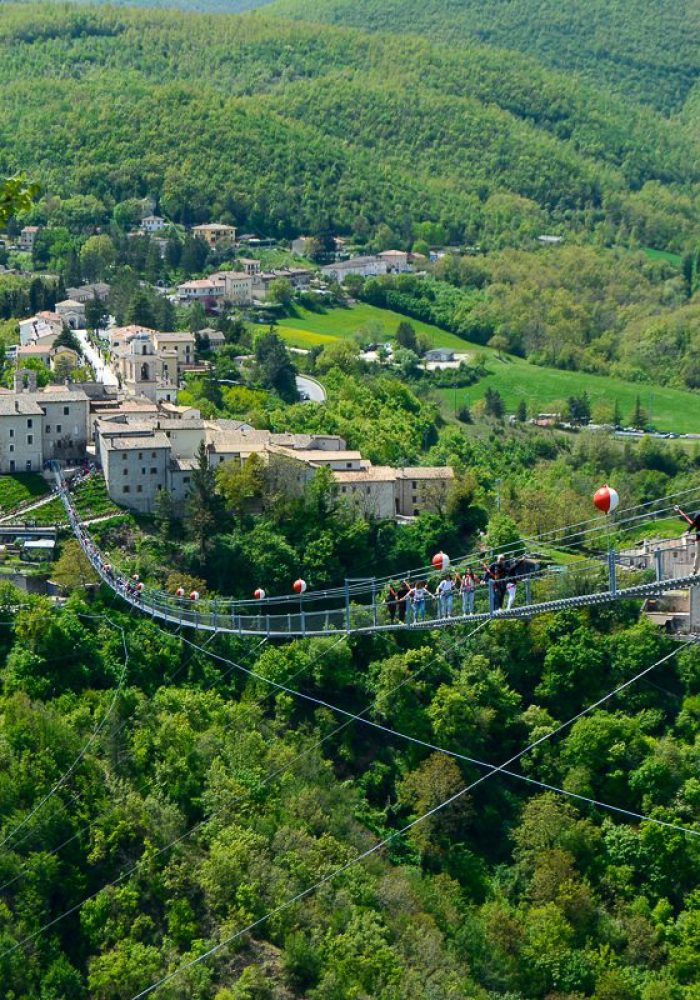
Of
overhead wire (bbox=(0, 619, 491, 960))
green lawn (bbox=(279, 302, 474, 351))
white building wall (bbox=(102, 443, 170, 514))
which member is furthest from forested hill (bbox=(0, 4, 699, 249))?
overhead wire (bbox=(0, 619, 491, 960))

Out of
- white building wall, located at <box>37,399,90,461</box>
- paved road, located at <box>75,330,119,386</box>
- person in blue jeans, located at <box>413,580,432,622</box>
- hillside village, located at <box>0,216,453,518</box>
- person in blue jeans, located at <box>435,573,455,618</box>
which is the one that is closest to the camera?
person in blue jeans, located at <box>435,573,455,618</box>

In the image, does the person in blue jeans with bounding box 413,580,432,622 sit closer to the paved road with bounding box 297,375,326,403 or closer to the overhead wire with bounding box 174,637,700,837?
the overhead wire with bounding box 174,637,700,837

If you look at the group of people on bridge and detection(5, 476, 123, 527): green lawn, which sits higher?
the group of people on bridge

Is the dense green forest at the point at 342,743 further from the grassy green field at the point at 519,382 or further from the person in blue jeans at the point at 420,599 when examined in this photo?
the person in blue jeans at the point at 420,599

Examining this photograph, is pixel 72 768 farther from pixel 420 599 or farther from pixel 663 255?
pixel 663 255

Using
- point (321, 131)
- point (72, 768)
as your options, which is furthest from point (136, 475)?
point (321, 131)

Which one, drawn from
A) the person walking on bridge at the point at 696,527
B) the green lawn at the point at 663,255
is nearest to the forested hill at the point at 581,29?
the green lawn at the point at 663,255

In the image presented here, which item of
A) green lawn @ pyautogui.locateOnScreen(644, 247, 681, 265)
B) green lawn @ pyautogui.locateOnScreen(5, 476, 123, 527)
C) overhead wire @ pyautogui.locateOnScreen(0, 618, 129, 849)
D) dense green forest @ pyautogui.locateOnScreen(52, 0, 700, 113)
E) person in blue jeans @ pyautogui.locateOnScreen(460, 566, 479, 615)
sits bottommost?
green lawn @ pyautogui.locateOnScreen(644, 247, 681, 265)
